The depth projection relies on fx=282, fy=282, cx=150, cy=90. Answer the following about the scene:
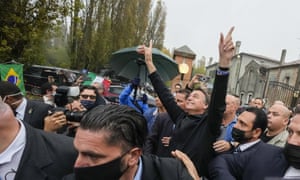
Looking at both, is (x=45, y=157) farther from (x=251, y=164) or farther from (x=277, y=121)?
(x=277, y=121)

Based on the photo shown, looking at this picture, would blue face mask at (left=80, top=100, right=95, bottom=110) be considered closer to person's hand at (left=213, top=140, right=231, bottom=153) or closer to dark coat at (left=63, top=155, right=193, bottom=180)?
person's hand at (left=213, top=140, right=231, bottom=153)

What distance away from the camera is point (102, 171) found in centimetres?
145

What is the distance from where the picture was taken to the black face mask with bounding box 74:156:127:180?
145 centimetres

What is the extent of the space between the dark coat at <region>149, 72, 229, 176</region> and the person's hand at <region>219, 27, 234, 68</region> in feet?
0.34

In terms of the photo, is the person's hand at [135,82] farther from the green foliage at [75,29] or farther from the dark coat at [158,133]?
the green foliage at [75,29]

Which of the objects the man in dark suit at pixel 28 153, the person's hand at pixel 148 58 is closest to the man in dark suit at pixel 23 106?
the person's hand at pixel 148 58

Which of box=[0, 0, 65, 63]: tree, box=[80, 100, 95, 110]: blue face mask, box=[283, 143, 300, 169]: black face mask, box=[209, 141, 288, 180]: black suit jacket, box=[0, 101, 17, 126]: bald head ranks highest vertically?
box=[0, 0, 65, 63]: tree

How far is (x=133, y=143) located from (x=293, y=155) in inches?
42.5

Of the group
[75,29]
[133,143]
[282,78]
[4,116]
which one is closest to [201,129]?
[133,143]

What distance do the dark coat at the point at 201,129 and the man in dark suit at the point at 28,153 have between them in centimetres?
99

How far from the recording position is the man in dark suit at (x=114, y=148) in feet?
4.78

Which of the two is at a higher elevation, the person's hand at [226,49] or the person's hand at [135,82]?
the person's hand at [226,49]

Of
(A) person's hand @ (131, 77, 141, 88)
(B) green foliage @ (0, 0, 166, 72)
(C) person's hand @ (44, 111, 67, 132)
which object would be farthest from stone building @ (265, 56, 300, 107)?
(C) person's hand @ (44, 111, 67, 132)

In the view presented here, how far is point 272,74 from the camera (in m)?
27.2
